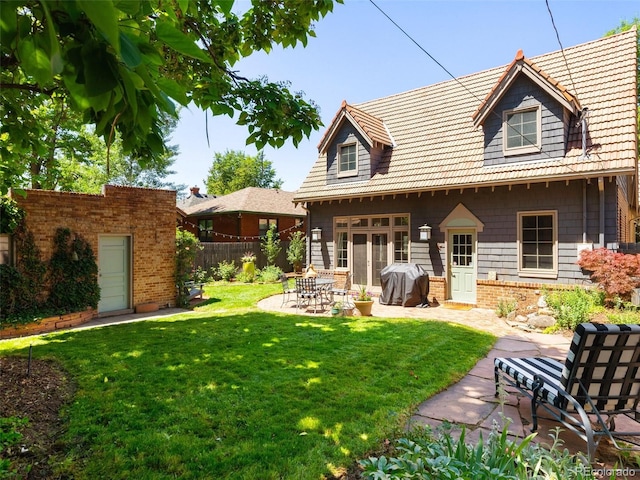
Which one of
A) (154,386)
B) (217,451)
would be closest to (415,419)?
(217,451)

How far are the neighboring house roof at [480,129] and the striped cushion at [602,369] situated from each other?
700 cm

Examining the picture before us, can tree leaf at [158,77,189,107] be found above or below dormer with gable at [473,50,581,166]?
below

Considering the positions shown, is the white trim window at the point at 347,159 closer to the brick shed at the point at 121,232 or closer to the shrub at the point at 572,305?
the brick shed at the point at 121,232

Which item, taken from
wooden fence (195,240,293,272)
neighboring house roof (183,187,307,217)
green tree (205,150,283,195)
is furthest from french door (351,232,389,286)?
green tree (205,150,283,195)

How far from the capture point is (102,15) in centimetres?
71

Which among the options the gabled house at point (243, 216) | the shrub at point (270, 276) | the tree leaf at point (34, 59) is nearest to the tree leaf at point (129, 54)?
the tree leaf at point (34, 59)

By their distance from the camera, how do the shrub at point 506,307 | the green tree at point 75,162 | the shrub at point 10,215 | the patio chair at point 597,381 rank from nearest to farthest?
the patio chair at point 597,381 < the green tree at point 75,162 < the shrub at point 10,215 < the shrub at point 506,307

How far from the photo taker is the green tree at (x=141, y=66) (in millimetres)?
1000

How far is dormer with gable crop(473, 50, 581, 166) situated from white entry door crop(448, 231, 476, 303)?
238 centimetres

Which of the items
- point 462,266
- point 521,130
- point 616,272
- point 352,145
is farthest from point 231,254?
point 616,272

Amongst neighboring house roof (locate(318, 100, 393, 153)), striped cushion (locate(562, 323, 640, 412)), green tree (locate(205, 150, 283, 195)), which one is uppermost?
green tree (locate(205, 150, 283, 195))

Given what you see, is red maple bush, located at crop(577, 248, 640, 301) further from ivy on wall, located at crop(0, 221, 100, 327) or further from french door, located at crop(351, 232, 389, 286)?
ivy on wall, located at crop(0, 221, 100, 327)

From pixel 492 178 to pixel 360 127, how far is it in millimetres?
5031

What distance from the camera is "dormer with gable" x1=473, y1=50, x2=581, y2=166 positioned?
9531 mm
